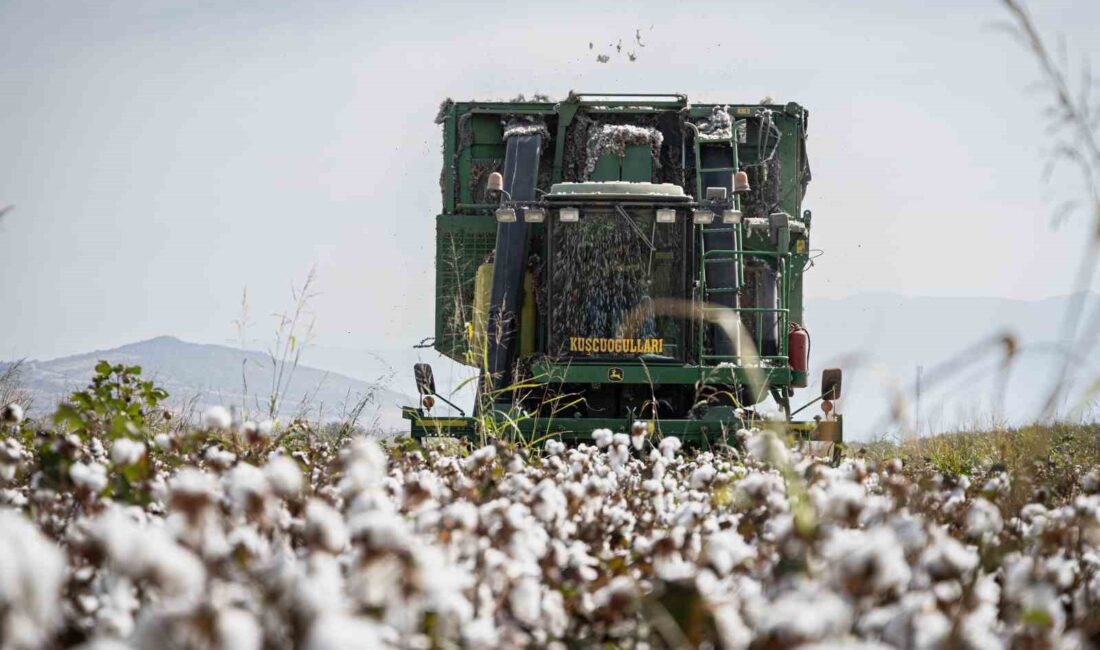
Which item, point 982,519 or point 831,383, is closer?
point 982,519

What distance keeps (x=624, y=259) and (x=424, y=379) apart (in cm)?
201

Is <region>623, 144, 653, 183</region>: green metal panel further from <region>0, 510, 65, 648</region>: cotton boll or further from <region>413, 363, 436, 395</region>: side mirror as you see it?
<region>0, 510, 65, 648</region>: cotton boll

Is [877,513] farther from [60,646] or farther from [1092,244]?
[60,646]

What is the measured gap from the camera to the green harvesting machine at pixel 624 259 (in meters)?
12.5

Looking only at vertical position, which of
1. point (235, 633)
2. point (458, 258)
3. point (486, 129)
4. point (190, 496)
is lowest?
point (235, 633)

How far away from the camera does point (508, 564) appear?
3.14m

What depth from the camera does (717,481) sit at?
5543 mm

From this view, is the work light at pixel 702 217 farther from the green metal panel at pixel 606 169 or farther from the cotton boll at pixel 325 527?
the cotton boll at pixel 325 527

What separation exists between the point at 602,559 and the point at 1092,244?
1502 millimetres

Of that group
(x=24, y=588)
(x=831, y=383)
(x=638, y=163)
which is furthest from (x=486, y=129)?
(x=24, y=588)

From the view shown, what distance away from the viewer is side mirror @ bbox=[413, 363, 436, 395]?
12391 millimetres

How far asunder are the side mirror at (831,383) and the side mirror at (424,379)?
11.1 feet

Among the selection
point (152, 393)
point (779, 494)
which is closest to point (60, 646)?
point (779, 494)

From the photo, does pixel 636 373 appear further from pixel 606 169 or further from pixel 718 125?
pixel 718 125
